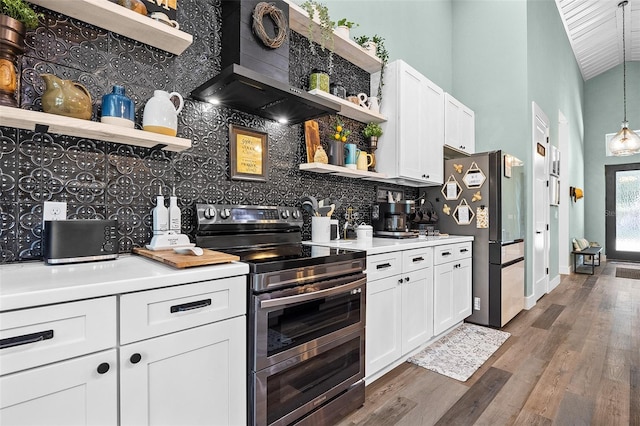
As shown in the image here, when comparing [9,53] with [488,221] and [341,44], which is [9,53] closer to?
[341,44]

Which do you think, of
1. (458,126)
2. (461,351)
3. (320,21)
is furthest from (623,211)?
(320,21)

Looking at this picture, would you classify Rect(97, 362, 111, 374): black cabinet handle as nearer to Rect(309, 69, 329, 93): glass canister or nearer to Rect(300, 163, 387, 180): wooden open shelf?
Rect(300, 163, 387, 180): wooden open shelf

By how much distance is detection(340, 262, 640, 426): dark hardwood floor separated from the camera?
5.83 ft

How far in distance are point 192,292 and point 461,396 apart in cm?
176

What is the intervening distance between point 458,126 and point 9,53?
3.82 m

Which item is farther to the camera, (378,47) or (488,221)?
(488,221)

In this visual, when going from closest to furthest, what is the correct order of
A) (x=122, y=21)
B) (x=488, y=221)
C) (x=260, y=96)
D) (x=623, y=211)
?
(x=122, y=21) → (x=260, y=96) → (x=488, y=221) → (x=623, y=211)

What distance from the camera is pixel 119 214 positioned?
1.58 meters

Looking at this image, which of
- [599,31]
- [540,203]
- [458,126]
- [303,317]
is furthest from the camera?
[599,31]

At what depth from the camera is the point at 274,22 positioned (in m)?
1.93

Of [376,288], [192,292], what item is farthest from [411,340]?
[192,292]

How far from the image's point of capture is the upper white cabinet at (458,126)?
3568 millimetres

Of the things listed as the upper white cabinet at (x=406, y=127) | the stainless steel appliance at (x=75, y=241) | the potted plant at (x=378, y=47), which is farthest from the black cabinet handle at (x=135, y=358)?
the potted plant at (x=378, y=47)

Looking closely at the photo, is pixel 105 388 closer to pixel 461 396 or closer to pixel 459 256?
pixel 461 396
